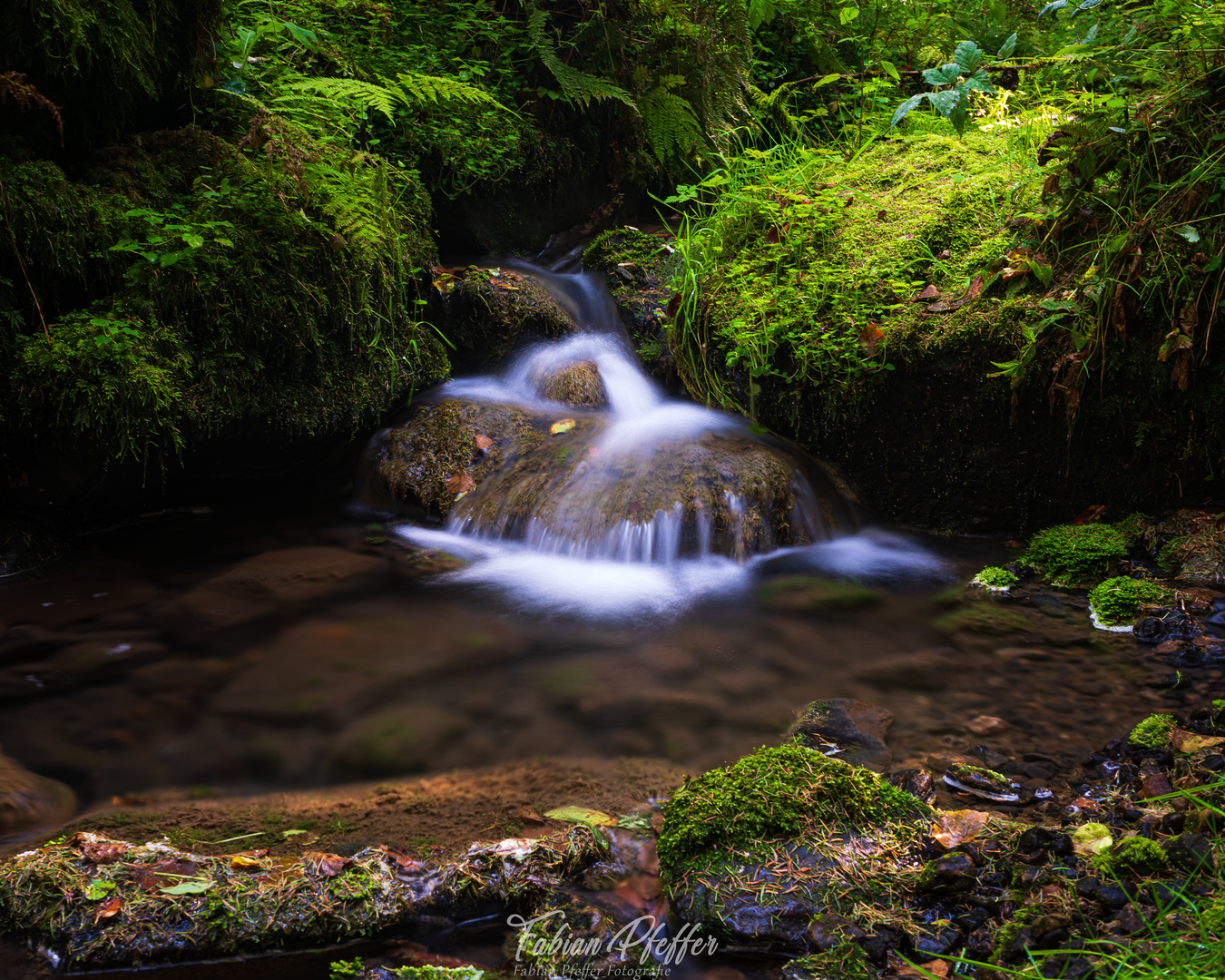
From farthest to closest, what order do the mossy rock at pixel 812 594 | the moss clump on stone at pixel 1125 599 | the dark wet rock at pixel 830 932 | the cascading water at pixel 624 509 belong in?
the cascading water at pixel 624 509 < the mossy rock at pixel 812 594 < the moss clump on stone at pixel 1125 599 < the dark wet rock at pixel 830 932

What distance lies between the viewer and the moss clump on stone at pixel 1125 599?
3279 mm

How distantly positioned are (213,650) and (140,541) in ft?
4.62

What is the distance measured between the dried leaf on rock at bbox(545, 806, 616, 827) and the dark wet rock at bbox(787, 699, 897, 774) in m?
0.72

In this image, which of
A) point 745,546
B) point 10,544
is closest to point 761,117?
point 745,546

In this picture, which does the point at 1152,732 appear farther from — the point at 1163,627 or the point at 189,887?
the point at 189,887

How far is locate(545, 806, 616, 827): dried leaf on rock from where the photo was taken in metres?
2.15

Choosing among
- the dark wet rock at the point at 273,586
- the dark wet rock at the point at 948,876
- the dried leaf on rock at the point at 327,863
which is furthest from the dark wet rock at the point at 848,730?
the dark wet rock at the point at 273,586

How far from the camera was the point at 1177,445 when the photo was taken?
3.85m

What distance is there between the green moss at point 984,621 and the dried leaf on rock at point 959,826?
4.70 ft

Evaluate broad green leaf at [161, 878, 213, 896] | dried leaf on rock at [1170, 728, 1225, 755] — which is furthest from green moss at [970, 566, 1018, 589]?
broad green leaf at [161, 878, 213, 896]

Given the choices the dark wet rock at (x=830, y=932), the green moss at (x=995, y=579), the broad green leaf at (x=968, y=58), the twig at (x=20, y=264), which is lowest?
the dark wet rock at (x=830, y=932)

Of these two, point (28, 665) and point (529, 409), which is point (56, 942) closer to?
point (28, 665)

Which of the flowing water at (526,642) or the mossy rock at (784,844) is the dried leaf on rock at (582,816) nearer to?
the mossy rock at (784,844)

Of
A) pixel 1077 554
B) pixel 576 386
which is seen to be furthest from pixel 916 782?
pixel 576 386
